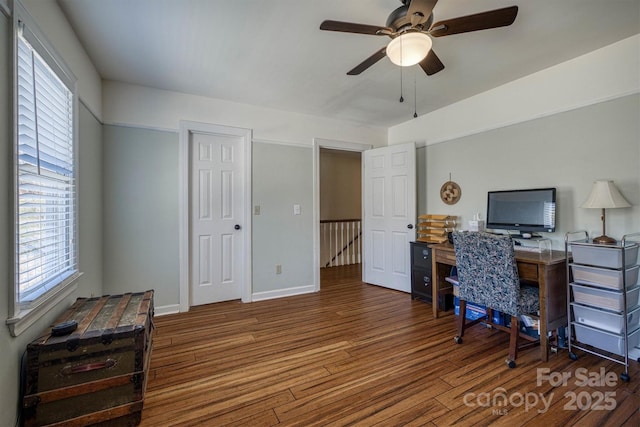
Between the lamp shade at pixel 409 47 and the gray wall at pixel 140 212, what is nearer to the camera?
the lamp shade at pixel 409 47

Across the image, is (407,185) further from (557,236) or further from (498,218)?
(557,236)

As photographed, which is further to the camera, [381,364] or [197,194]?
[197,194]

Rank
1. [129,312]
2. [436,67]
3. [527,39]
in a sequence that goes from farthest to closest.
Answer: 1. [527,39]
2. [436,67]
3. [129,312]

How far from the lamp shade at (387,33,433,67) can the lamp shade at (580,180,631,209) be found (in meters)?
1.75

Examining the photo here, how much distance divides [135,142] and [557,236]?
171 inches

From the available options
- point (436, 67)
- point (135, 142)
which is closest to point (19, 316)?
point (135, 142)

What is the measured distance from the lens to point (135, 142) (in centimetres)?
299

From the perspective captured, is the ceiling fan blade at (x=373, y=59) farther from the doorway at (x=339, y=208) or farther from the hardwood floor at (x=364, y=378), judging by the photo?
the doorway at (x=339, y=208)

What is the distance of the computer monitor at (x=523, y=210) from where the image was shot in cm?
257

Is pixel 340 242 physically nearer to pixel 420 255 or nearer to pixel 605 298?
pixel 420 255

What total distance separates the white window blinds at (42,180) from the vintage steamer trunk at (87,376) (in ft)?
0.94

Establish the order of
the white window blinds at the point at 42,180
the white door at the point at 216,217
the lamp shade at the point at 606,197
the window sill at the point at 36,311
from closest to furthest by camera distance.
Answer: the window sill at the point at 36,311, the white window blinds at the point at 42,180, the lamp shade at the point at 606,197, the white door at the point at 216,217

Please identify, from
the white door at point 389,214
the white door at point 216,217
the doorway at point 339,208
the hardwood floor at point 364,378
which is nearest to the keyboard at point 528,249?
the hardwood floor at point 364,378

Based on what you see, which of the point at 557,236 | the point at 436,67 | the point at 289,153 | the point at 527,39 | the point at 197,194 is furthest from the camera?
the point at 289,153
